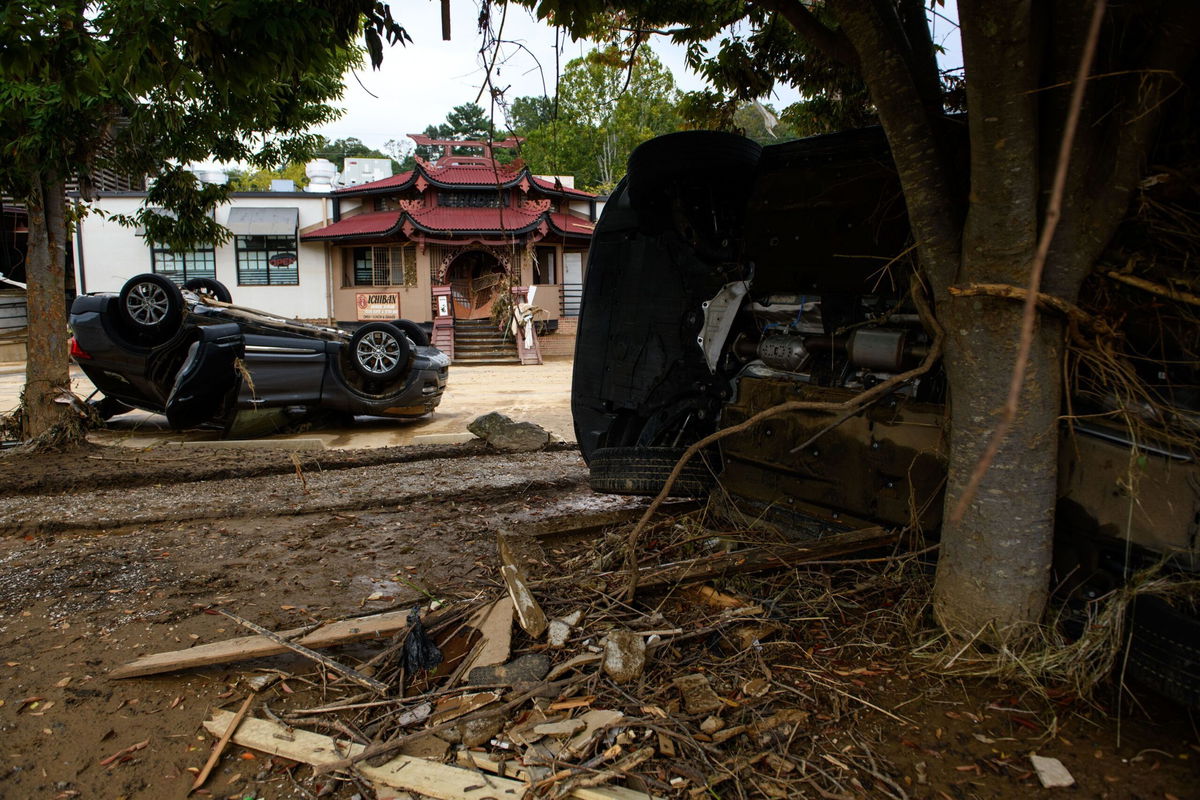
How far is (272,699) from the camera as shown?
8.96ft

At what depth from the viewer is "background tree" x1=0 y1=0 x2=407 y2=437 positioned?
3498mm

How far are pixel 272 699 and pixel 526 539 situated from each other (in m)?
1.63

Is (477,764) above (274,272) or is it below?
below

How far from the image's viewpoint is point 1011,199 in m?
2.39

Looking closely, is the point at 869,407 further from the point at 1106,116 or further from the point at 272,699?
the point at 272,699

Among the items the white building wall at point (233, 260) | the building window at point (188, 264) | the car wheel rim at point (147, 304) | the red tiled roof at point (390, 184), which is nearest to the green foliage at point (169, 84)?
the car wheel rim at point (147, 304)

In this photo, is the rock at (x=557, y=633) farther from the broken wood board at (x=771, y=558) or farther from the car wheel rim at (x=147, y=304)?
the car wheel rim at (x=147, y=304)

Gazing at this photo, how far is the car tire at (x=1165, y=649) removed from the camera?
2156 millimetres

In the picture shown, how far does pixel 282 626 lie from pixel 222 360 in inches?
230

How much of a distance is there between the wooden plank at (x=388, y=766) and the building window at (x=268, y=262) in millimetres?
26176

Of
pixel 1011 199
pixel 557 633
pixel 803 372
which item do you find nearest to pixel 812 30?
pixel 1011 199

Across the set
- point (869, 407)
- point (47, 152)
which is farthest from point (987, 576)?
point (47, 152)

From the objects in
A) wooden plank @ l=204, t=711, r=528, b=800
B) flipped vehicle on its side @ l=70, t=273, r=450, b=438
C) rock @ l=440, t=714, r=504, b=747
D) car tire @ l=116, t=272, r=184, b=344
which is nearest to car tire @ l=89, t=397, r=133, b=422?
flipped vehicle on its side @ l=70, t=273, r=450, b=438

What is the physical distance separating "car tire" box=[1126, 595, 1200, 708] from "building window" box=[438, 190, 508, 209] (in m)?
25.3
